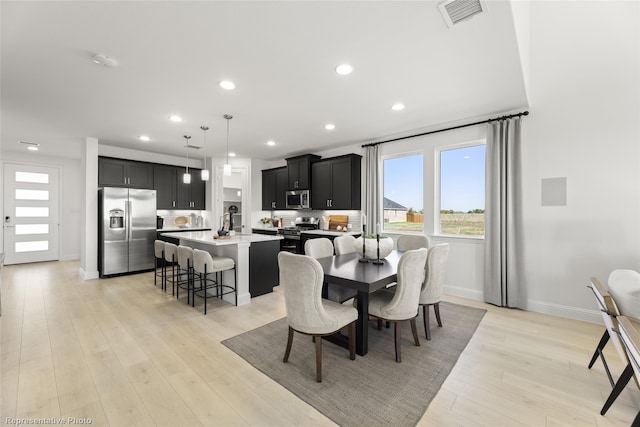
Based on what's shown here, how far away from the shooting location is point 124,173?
5824 millimetres

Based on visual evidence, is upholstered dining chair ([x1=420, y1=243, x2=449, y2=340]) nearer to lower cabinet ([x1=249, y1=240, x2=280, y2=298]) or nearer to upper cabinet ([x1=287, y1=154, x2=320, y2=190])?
lower cabinet ([x1=249, y1=240, x2=280, y2=298])

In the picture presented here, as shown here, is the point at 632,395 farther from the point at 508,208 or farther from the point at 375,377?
the point at 508,208

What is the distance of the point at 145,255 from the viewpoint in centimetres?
582

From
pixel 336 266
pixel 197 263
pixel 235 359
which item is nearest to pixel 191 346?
pixel 235 359

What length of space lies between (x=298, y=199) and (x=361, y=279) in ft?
14.0

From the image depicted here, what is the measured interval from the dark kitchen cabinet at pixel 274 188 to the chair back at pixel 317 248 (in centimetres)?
328

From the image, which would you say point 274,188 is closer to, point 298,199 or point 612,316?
point 298,199

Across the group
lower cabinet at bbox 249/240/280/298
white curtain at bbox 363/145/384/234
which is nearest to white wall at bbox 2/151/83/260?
lower cabinet at bbox 249/240/280/298

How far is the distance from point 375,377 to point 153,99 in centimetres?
392

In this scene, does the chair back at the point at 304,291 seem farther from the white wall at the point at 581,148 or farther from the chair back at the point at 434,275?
the white wall at the point at 581,148

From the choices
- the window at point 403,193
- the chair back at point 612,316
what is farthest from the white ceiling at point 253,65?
the chair back at point 612,316

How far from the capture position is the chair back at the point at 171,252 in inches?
167

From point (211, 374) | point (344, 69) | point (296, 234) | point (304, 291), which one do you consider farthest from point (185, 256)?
point (344, 69)

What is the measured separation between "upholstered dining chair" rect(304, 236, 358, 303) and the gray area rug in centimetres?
48
